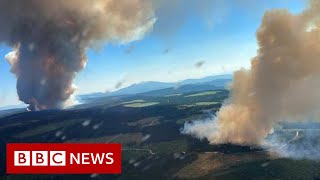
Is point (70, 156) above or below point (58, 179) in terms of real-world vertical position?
above

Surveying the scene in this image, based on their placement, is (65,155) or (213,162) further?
(213,162)

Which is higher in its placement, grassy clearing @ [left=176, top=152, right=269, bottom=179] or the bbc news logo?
the bbc news logo

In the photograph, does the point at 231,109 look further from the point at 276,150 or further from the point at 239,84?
the point at 276,150

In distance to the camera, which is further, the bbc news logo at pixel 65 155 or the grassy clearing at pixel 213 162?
the grassy clearing at pixel 213 162

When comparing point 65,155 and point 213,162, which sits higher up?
point 65,155

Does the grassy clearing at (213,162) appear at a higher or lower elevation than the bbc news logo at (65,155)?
lower

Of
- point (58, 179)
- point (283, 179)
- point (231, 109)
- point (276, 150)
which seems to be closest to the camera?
point (283, 179)

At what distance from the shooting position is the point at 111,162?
7712cm

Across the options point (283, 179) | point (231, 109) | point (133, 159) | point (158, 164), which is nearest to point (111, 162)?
point (283, 179)

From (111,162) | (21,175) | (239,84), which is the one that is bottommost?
(21,175)

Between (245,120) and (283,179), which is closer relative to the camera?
(283,179)

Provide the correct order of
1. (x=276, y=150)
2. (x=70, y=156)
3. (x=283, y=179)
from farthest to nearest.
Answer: (x=276, y=150)
(x=283, y=179)
(x=70, y=156)

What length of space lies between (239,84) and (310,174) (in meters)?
56.7

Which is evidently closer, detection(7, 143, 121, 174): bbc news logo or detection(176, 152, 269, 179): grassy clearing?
detection(7, 143, 121, 174): bbc news logo
